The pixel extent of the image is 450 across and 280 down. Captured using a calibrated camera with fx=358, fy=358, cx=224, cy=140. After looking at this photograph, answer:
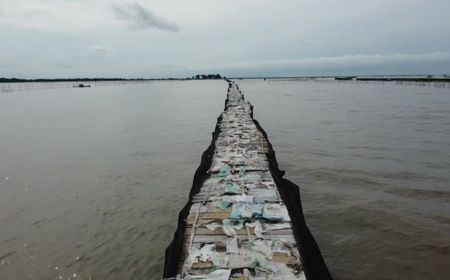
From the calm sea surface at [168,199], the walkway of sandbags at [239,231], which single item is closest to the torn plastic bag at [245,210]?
the walkway of sandbags at [239,231]

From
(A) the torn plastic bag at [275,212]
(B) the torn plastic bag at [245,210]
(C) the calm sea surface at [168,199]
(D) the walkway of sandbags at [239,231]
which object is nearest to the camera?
(D) the walkway of sandbags at [239,231]

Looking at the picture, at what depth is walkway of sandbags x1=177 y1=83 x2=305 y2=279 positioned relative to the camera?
4.11 metres

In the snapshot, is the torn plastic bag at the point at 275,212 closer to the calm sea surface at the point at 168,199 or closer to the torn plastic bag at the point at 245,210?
the torn plastic bag at the point at 245,210

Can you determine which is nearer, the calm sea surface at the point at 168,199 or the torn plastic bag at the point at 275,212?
the torn plastic bag at the point at 275,212

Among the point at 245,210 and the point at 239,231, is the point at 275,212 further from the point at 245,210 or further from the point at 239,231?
the point at 239,231

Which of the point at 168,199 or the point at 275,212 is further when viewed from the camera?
the point at 168,199

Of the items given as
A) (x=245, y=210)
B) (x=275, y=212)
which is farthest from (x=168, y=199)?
(x=275, y=212)

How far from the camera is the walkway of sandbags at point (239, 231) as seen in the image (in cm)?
411

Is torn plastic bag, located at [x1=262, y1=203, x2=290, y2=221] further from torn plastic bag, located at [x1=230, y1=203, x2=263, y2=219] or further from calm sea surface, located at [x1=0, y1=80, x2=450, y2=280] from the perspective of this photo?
calm sea surface, located at [x1=0, y1=80, x2=450, y2=280]

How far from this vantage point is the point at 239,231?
16.4 ft

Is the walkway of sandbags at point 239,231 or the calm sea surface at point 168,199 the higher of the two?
the walkway of sandbags at point 239,231

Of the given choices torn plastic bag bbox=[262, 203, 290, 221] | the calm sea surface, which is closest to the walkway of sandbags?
torn plastic bag bbox=[262, 203, 290, 221]

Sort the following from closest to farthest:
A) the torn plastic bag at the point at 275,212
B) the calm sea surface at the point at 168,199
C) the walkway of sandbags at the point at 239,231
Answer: the walkway of sandbags at the point at 239,231 → the torn plastic bag at the point at 275,212 → the calm sea surface at the point at 168,199

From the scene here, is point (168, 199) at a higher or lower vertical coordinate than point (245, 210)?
lower
